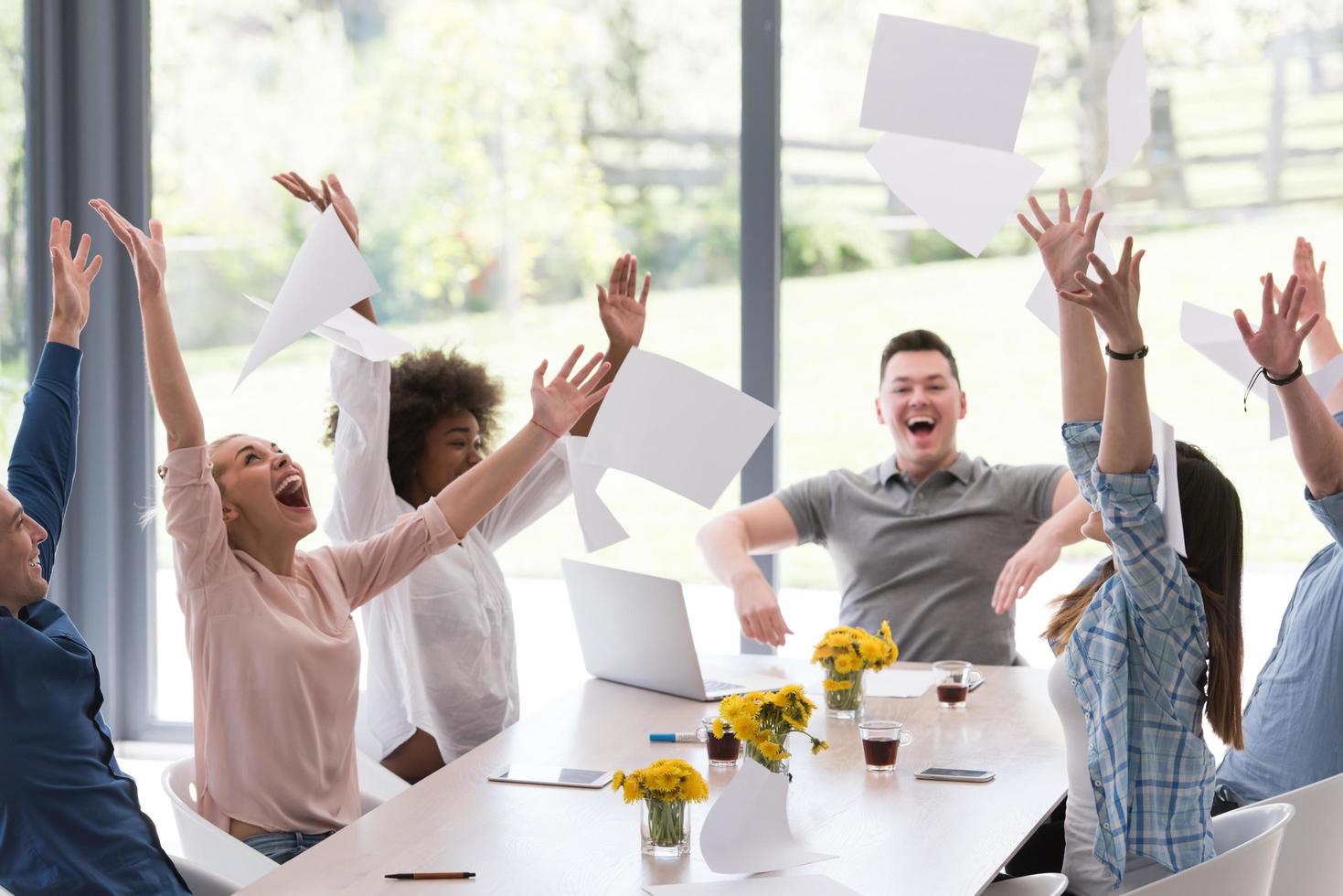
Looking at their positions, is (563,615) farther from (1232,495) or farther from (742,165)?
(1232,495)

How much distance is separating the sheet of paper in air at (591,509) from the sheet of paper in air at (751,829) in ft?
2.40

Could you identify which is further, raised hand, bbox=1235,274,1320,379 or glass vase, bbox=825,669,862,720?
glass vase, bbox=825,669,862,720

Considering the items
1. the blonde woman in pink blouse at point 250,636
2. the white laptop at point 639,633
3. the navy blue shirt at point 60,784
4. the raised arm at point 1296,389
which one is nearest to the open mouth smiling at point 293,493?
the blonde woman in pink blouse at point 250,636

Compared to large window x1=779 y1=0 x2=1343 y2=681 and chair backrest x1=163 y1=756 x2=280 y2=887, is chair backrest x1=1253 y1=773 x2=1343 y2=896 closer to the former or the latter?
chair backrest x1=163 y1=756 x2=280 y2=887

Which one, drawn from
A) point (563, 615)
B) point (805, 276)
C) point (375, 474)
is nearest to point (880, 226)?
point (805, 276)

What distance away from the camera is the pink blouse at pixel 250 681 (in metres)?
2.29

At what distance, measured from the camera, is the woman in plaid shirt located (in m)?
1.86

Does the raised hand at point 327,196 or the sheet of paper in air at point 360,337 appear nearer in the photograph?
the sheet of paper in air at point 360,337

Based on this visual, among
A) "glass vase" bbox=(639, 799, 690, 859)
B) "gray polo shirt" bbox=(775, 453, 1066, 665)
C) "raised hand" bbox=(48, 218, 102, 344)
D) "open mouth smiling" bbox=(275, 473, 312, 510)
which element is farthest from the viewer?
"gray polo shirt" bbox=(775, 453, 1066, 665)

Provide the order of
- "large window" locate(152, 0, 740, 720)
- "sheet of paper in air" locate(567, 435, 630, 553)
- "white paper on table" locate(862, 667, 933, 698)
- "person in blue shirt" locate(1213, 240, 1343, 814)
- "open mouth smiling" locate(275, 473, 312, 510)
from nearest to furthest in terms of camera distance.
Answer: "person in blue shirt" locate(1213, 240, 1343, 814) < "open mouth smiling" locate(275, 473, 312, 510) < "sheet of paper in air" locate(567, 435, 630, 553) < "white paper on table" locate(862, 667, 933, 698) < "large window" locate(152, 0, 740, 720)

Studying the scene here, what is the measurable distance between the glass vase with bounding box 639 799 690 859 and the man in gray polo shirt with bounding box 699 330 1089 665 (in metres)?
1.37

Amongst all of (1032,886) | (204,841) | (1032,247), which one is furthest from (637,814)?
(1032,247)

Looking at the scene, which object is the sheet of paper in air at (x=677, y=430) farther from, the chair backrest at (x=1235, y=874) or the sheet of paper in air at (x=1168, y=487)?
the chair backrest at (x=1235, y=874)

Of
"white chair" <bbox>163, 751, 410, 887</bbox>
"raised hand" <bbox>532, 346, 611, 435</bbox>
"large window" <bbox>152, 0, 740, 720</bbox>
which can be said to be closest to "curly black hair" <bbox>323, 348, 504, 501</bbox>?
"raised hand" <bbox>532, 346, 611, 435</bbox>
